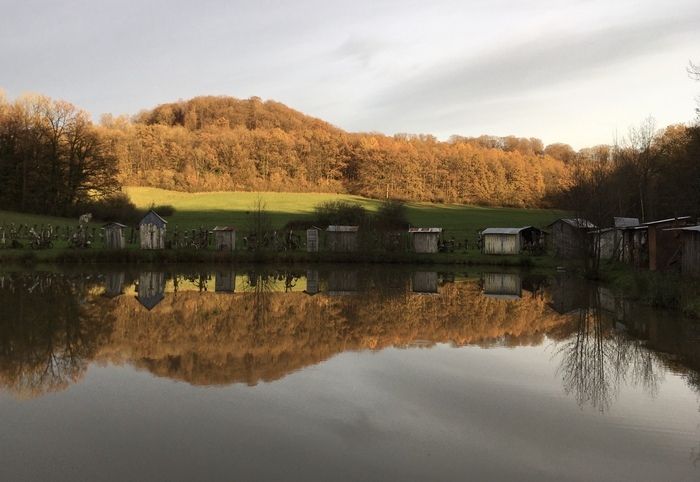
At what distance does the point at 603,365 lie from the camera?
1128 cm

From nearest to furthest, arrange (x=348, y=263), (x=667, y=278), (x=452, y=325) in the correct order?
(x=452, y=325), (x=667, y=278), (x=348, y=263)

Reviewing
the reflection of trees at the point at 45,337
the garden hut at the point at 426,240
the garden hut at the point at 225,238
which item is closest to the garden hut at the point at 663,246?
the garden hut at the point at 426,240

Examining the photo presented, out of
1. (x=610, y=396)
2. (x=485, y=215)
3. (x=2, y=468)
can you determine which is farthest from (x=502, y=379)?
(x=485, y=215)

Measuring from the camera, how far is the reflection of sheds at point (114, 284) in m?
21.4

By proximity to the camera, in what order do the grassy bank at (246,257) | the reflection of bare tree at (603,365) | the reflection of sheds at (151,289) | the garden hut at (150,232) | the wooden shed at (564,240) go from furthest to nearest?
the garden hut at (150,232), the wooden shed at (564,240), the grassy bank at (246,257), the reflection of sheds at (151,289), the reflection of bare tree at (603,365)

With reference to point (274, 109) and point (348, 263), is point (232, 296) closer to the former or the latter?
point (348, 263)

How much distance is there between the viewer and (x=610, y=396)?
9312 millimetres

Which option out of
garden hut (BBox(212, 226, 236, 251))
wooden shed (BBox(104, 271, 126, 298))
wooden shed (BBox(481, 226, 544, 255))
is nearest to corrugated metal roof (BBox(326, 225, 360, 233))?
garden hut (BBox(212, 226, 236, 251))

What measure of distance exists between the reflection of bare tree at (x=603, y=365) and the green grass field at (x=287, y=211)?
1506 inches

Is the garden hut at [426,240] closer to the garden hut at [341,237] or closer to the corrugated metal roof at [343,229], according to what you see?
the corrugated metal roof at [343,229]

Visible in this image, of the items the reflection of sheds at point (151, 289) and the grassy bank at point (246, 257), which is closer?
the reflection of sheds at point (151, 289)

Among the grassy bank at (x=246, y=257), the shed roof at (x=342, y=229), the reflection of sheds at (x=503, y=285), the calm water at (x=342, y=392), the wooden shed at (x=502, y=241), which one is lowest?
the calm water at (x=342, y=392)

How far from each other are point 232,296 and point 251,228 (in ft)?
77.4

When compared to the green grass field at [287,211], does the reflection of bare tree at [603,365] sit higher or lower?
lower
